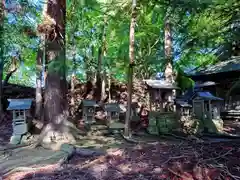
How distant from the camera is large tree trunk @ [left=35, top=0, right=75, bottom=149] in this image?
8.27 meters

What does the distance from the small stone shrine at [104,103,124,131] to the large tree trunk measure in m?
2.29

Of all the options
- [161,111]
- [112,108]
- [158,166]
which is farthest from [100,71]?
[158,166]

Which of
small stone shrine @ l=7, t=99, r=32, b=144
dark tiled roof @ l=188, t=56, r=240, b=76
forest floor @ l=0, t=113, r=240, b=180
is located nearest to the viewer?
forest floor @ l=0, t=113, r=240, b=180

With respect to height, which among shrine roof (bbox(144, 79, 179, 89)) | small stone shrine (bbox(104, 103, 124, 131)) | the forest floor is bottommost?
the forest floor

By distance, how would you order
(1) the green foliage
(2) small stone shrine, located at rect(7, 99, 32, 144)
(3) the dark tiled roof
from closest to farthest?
1. (1) the green foliage
2. (2) small stone shrine, located at rect(7, 99, 32, 144)
3. (3) the dark tiled roof

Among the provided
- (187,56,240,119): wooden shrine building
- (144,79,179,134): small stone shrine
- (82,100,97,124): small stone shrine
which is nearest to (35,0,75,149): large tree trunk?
(82,100,97,124): small stone shrine

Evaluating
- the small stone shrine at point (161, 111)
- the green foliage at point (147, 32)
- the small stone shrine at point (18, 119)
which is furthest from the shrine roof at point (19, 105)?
the small stone shrine at point (161, 111)

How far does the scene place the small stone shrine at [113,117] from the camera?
34.1ft

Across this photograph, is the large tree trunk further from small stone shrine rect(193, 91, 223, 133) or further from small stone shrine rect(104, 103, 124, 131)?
small stone shrine rect(193, 91, 223, 133)

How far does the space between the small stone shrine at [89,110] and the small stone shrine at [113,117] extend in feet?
2.50

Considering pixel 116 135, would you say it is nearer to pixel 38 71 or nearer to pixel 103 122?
pixel 103 122

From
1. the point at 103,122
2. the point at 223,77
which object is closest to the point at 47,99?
the point at 103,122

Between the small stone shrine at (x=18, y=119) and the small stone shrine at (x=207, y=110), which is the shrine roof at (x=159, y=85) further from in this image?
the small stone shrine at (x=18, y=119)

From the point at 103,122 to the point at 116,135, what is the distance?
2849mm
